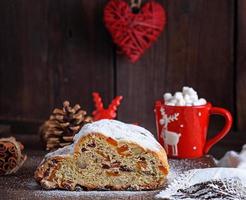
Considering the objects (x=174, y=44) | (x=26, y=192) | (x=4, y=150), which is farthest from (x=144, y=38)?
(x=26, y=192)

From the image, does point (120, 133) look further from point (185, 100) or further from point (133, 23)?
point (133, 23)

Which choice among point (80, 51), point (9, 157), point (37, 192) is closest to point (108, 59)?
point (80, 51)

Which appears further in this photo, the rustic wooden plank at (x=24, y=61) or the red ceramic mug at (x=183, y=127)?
the rustic wooden plank at (x=24, y=61)

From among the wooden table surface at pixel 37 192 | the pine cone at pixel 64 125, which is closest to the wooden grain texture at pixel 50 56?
the pine cone at pixel 64 125

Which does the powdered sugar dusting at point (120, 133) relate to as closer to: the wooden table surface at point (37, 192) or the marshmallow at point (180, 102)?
the wooden table surface at point (37, 192)

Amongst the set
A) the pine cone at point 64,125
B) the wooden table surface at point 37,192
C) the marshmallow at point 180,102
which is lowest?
the wooden table surface at point 37,192

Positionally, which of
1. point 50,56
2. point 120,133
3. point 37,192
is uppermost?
point 50,56
